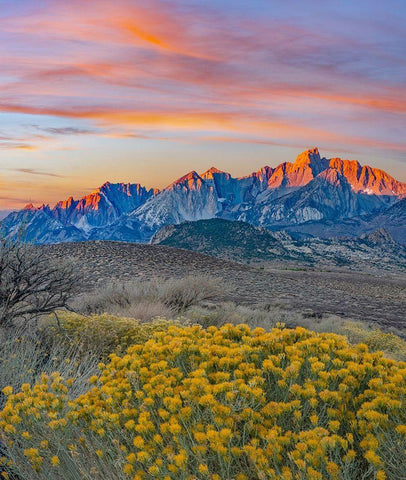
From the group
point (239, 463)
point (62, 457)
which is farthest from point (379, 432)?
point (62, 457)

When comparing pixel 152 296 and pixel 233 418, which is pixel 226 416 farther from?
pixel 152 296

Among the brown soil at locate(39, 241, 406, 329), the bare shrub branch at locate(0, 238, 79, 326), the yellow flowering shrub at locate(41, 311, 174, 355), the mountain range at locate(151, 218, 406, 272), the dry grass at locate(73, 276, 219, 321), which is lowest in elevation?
the mountain range at locate(151, 218, 406, 272)

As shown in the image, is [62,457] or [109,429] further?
[62,457]

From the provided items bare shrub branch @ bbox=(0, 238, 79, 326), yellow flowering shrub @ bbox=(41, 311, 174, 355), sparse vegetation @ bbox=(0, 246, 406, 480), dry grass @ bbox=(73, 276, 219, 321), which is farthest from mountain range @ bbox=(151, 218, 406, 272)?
sparse vegetation @ bbox=(0, 246, 406, 480)

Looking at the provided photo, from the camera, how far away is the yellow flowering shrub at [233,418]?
2.61m

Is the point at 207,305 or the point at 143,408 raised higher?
the point at 143,408

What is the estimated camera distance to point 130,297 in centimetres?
1383

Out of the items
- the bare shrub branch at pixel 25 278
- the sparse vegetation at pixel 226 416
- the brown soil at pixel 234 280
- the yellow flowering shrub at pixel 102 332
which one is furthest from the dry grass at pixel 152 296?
the sparse vegetation at pixel 226 416

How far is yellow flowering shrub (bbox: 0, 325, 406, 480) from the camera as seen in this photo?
261 centimetres

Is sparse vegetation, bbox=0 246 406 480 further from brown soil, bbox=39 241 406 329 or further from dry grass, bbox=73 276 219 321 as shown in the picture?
brown soil, bbox=39 241 406 329

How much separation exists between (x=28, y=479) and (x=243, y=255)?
319ft

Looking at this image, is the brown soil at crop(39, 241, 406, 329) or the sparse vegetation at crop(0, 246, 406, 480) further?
the brown soil at crop(39, 241, 406, 329)

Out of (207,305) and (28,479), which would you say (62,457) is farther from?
(207,305)

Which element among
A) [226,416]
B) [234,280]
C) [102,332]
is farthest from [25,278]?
[234,280]
